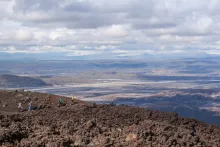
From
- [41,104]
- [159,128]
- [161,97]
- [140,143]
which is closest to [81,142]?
[140,143]

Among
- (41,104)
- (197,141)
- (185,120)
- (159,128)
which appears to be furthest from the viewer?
(41,104)

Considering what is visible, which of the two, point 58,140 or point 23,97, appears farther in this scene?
point 23,97

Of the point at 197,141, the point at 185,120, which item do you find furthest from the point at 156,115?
the point at 197,141

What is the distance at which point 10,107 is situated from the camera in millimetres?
39062

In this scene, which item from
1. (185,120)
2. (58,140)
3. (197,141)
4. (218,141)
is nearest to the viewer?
(58,140)

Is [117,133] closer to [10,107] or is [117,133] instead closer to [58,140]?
[58,140]

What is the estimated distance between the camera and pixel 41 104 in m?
39.1

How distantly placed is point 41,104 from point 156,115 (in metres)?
13.0

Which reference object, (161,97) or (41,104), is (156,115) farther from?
(161,97)

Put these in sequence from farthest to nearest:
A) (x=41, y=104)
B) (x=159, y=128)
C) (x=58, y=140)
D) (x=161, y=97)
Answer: (x=161, y=97)
(x=41, y=104)
(x=159, y=128)
(x=58, y=140)

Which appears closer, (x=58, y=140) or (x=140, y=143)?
(x=58, y=140)

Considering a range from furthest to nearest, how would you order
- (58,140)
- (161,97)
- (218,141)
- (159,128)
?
(161,97), (218,141), (159,128), (58,140)

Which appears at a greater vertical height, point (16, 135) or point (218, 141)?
point (16, 135)

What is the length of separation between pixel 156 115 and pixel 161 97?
170 metres
